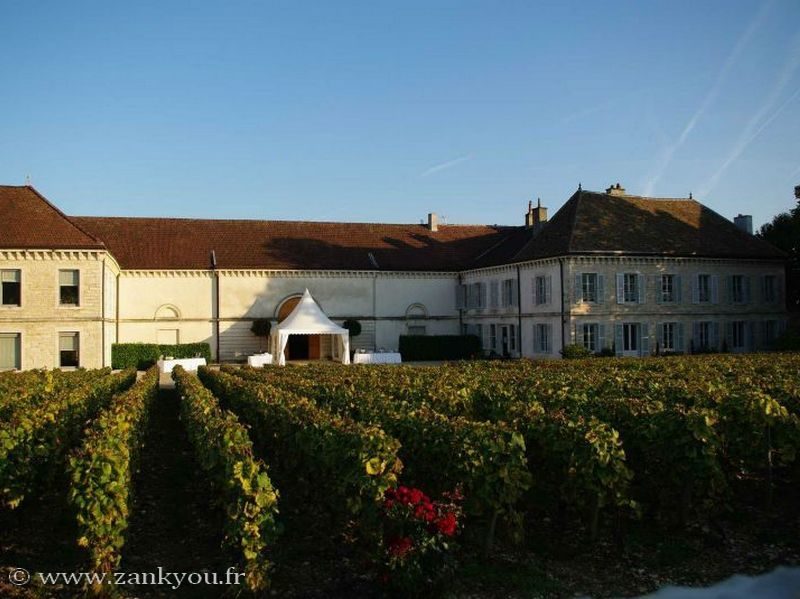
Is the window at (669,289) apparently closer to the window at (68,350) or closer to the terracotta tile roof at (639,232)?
the terracotta tile roof at (639,232)

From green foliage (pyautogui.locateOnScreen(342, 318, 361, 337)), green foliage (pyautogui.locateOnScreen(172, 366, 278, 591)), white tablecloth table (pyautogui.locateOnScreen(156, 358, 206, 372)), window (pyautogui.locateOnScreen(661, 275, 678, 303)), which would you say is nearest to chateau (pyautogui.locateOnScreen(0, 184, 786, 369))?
window (pyautogui.locateOnScreen(661, 275, 678, 303))

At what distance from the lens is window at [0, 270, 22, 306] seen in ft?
96.6

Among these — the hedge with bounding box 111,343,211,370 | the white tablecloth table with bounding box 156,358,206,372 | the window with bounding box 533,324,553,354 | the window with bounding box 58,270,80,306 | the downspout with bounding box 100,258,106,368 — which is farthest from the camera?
the hedge with bounding box 111,343,211,370

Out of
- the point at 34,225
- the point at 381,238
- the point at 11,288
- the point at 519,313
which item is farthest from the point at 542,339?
the point at 11,288

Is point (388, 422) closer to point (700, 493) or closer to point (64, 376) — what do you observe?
point (700, 493)

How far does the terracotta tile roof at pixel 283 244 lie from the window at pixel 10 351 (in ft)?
24.4

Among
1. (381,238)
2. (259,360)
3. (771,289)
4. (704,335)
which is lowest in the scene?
(259,360)

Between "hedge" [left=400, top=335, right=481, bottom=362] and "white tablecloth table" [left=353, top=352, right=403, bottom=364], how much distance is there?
2.95 m

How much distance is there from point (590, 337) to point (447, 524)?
85.0ft

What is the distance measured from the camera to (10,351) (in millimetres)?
29484

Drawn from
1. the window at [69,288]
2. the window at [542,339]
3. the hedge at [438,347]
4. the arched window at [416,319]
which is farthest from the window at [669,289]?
the window at [69,288]

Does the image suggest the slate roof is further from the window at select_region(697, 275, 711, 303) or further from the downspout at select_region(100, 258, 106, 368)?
the downspout at select_region(100, 258, 106, 368)

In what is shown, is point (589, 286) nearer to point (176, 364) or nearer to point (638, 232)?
point (638, 232)

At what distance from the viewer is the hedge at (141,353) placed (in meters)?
33.2
